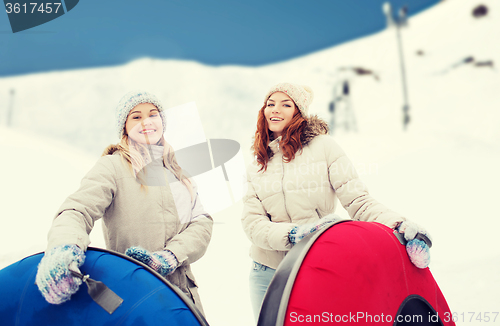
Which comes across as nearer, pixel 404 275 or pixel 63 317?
pixel 63 317

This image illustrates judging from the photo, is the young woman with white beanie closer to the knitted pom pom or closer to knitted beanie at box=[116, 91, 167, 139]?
knitted beanie at box=[116, 91, 167, 139]

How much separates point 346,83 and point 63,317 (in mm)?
8002

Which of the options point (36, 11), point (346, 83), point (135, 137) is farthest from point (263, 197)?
point (346, 83)

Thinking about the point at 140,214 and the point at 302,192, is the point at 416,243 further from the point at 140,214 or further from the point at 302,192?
the point at 140,214

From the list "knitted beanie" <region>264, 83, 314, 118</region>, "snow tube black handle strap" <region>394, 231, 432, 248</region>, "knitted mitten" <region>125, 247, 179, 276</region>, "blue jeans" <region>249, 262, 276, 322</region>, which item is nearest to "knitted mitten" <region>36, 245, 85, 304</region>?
"knitted mitten" <region>125, 247, 179, 276</region>

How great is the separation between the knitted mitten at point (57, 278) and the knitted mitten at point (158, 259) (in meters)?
0.25

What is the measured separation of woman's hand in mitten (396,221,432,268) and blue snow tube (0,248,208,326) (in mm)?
689

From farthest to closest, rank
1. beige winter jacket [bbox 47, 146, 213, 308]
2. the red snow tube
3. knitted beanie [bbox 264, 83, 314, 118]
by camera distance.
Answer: knitted beanie [bbox 264, 83, 314, 118] → beige winter jacket [bbox 47, 146, 213, 308] → the red snow tube

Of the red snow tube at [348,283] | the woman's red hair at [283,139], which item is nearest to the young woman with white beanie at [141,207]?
the woman's red hair at [283,139]

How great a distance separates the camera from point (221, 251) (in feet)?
13.9

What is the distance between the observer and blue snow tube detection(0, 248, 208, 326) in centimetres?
85

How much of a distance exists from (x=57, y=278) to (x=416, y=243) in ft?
3.47

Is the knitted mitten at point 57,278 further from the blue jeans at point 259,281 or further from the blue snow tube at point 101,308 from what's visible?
the blue jeans at point 259,281

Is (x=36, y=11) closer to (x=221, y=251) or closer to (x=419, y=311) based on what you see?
(x=419, y=311)
